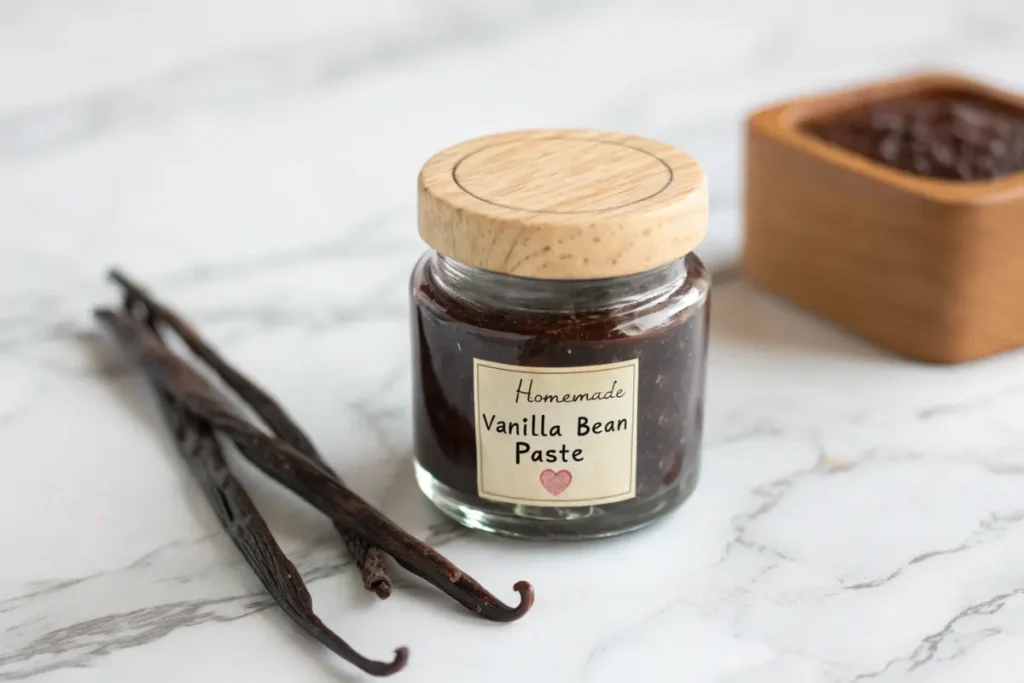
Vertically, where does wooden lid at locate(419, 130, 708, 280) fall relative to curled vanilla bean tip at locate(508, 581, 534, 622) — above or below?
above

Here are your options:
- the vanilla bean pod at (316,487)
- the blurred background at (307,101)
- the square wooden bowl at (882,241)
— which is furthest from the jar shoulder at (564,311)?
the blurred background at (307,101)

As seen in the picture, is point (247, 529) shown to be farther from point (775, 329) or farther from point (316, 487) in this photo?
point (775, 329)

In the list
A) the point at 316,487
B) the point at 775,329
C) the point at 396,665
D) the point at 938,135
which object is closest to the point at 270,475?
the point at 316,487

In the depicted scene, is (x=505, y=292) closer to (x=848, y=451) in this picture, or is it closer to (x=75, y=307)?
(x=848, y=451)

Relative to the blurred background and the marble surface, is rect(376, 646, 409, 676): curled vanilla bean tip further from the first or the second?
the blurred background

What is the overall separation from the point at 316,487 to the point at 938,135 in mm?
494

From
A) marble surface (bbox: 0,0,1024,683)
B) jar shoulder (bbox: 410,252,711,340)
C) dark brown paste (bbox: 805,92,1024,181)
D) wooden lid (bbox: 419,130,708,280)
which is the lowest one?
marble surface (bbox: 0,0,1024,683)

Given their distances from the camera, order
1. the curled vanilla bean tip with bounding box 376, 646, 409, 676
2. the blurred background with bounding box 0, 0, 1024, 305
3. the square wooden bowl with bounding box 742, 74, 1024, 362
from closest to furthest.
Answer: the curled vanilla bean tip with bounding box 376, 646, 409, 676 → the square wooden bowl with bounding box 742, 74, 1024, 362 → the blurred background with bounding box 0, 0, 1024, 305

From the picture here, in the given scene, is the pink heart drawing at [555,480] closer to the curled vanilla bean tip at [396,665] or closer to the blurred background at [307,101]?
the curled vanilla bean tip at [396,665]

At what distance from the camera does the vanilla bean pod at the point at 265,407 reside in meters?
→ 0.61

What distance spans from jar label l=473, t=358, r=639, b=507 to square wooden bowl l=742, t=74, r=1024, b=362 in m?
0.29

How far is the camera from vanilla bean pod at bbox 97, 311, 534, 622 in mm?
592

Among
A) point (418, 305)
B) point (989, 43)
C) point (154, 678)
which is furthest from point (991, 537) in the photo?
point (989, 43)

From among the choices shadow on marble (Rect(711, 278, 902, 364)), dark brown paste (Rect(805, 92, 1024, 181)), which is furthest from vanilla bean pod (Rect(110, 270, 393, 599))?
dark brown paste (Rect(805, 92, 1024, 181))
